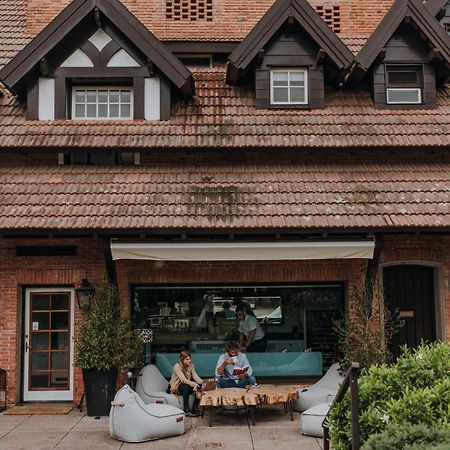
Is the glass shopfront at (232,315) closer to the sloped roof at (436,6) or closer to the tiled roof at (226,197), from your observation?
the tiled roof at (226,197)

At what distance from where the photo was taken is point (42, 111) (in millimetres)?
12523

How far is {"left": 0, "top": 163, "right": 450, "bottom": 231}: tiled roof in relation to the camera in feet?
34.5

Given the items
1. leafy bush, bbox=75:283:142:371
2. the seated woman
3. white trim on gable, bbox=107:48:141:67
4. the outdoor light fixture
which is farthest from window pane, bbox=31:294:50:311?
white trim on gable, bbox=107:48:141:67

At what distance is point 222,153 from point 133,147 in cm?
179

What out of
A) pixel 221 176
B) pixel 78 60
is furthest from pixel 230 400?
pixel 78 60

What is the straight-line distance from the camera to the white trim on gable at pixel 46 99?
1251 centimetres

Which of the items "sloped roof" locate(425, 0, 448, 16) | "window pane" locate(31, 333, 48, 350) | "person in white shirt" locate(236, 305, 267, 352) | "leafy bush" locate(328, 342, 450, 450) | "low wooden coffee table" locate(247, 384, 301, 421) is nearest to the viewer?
"leafy bush" locate(328, 342, 450, 450)

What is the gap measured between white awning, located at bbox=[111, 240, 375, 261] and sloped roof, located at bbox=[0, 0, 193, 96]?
11.7ft

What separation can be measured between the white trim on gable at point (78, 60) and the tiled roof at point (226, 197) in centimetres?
213

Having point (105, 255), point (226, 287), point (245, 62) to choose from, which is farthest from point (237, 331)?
point (245, 62)

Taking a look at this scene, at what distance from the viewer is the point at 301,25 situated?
1273 cm

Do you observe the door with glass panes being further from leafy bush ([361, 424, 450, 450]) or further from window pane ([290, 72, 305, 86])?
leafy bush ([361, 424, 450, 450])

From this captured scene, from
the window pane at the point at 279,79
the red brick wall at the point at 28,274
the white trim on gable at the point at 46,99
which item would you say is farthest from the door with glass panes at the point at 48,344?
the window pane at the point at 279,79

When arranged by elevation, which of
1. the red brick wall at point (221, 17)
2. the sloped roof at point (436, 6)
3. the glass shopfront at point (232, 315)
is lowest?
the glass shopfront at point (232, 315)
